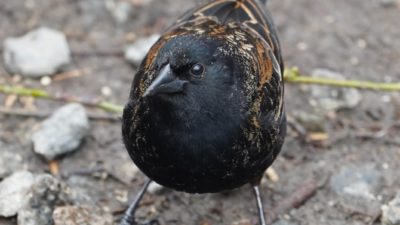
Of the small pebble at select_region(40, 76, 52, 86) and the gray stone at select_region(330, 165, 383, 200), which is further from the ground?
the small pebble at select_region(40, 76, 52, 86)

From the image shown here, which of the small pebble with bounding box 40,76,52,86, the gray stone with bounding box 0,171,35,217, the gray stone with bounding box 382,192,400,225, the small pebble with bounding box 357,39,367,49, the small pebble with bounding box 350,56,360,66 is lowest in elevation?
the small pebble with bounding box 350,56,360,66

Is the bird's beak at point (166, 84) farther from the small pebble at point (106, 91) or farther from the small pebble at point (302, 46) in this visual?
the small pebble at point (302, 46)

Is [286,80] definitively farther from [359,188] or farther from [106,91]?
[106,91]

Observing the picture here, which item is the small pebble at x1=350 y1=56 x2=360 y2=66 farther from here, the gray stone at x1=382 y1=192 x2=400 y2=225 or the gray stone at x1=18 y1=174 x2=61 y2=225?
the gray stone at x1=18 y1=174 x2=61 y2=225

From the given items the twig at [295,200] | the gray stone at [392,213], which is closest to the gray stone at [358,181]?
the twig at [295,200]

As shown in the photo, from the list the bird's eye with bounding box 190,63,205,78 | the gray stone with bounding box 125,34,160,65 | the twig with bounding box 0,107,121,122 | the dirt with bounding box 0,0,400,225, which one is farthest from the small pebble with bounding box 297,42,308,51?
the bird's eye with bounding box 190,63,205,78

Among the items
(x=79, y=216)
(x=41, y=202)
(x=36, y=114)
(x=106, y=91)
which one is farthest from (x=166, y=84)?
(x=106, y=91)
